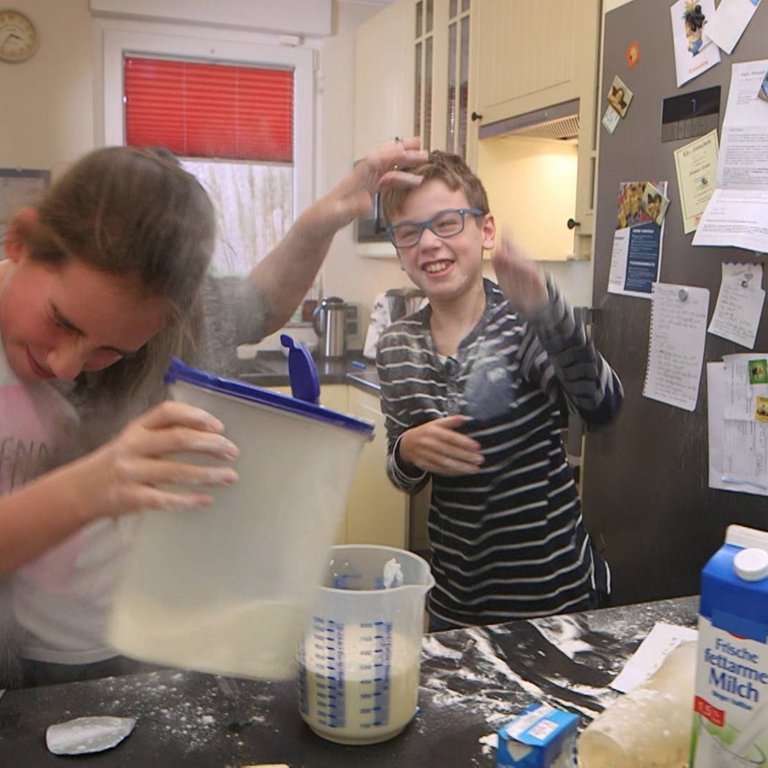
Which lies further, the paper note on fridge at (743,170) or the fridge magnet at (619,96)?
the fridge magnet at (619,96)

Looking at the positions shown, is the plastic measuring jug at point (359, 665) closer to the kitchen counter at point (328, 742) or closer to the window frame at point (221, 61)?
the kitchen counter at point (328, 742)

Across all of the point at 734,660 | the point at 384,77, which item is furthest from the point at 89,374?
the point at 384,77

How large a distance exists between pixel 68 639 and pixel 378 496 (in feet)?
5.71

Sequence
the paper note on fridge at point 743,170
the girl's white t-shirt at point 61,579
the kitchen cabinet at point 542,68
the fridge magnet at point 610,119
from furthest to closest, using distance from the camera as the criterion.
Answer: the kitchen cabinet at point 542,68 → the fridge magnet at point 610,119 → the paper note on fridge at point 743,170 → the girl's white t-shirt at point 61,579

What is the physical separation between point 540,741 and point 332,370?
2283mm

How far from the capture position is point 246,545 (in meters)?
0.60

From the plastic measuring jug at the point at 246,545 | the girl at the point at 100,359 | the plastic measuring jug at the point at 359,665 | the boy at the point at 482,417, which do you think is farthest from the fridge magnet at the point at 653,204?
the plastic measuring jug at the point at 246,545

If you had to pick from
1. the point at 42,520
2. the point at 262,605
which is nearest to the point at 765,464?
the point at 262,605

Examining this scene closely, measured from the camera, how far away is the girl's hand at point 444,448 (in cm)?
114

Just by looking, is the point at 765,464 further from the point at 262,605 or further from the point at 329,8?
the point at 329,8

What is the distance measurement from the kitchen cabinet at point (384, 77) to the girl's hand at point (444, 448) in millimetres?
2077

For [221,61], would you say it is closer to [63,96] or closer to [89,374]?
[63,96]

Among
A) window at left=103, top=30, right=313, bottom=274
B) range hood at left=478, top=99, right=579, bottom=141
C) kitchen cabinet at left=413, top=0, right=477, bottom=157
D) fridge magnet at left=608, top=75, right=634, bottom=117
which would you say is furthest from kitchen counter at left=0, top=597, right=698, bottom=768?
window at left=103, top=30, right=313, bottom=274

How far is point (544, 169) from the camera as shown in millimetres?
2582
